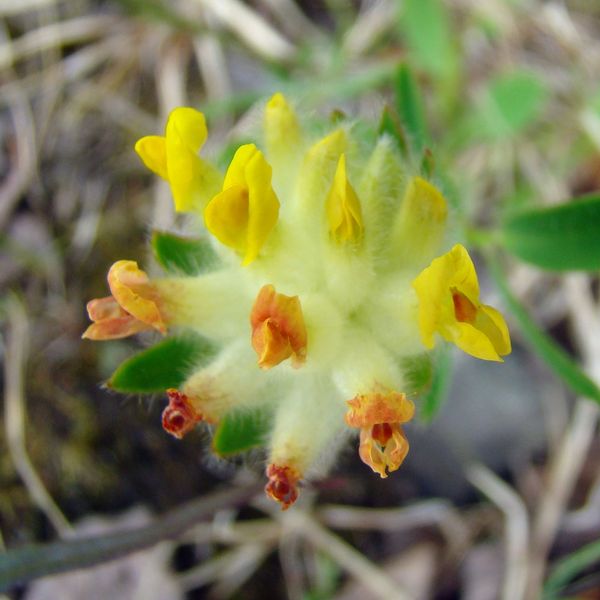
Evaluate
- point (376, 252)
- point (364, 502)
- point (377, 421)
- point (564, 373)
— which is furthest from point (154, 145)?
point (364, 502)

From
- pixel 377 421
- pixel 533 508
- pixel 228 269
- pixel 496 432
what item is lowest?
pixel 533 508

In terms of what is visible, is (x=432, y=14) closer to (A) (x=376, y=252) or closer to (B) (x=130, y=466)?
(A) (x=376, y=252)

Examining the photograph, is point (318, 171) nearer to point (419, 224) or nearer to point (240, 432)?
point (419, 224)

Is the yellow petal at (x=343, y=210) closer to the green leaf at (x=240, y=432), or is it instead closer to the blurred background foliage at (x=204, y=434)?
the green leaf at (x=240, y=432)

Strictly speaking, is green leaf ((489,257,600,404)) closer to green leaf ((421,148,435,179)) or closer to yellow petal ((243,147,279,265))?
green leaf ((421,148,435,179))

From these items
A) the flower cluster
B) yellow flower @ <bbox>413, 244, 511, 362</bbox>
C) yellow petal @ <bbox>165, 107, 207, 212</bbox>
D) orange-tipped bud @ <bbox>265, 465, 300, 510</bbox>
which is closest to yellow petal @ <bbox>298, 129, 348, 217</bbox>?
the flower cluster

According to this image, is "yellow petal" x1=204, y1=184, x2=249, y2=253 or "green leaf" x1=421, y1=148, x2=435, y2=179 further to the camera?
"green leaf" x1=421, y1=148, x2=435, y2=179

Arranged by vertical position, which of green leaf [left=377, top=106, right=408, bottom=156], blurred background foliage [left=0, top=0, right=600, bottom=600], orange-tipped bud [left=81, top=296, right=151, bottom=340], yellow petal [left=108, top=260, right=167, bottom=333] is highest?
green leaf [left=377, top=106, right=408, bottom=156]
